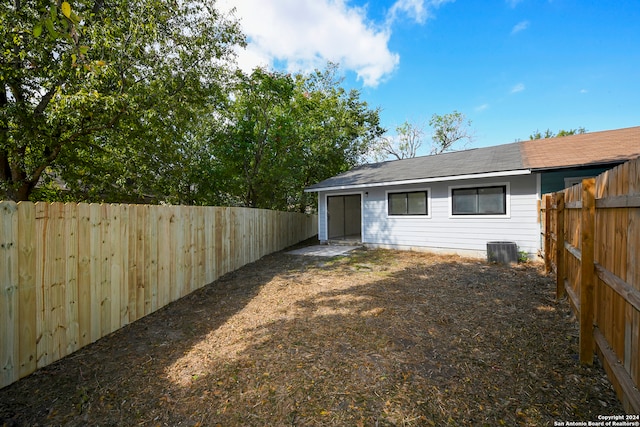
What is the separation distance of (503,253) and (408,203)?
352cm

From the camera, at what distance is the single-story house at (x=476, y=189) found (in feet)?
25.7

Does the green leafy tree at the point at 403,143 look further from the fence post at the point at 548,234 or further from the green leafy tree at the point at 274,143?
the fence post at the point at 548,234

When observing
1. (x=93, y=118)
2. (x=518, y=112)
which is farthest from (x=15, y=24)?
(x=518, y=112)

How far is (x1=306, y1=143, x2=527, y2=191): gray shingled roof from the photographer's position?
8.68 metres

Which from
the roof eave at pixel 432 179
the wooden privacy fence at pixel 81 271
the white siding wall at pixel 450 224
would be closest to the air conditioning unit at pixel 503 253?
the white siding wall at pixel 450 224

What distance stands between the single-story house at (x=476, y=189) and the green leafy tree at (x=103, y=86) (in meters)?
6.24

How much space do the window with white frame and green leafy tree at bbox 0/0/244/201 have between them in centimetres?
911

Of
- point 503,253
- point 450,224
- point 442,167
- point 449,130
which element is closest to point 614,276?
point 503,253

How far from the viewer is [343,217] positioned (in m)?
14.6

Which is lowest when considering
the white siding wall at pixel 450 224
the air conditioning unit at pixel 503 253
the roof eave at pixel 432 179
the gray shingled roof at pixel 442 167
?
the air conditioning unit at pixel 503 253

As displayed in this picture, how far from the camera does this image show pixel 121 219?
377 centimetres

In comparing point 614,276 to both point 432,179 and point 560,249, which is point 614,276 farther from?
point 432,179

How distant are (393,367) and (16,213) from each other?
380cm

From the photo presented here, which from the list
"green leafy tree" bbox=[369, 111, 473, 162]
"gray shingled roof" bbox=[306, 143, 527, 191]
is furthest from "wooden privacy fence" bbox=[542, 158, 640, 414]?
"green leafy tree" bbox=[369, 111, 473, 162]
